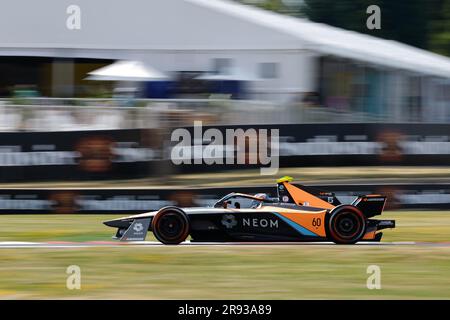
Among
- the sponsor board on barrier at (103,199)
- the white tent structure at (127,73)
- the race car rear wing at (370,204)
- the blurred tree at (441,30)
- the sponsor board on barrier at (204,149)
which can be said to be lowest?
the sponsor board on barrier at (103,199)

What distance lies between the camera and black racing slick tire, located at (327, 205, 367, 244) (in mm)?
10867

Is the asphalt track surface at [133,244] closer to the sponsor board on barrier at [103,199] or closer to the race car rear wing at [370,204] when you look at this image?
the race car rear wing at [370,204]

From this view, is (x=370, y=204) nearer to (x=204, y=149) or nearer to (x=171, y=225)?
(x=171, y=225)

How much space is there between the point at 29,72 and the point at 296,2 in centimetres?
3067

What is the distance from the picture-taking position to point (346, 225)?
1100cm

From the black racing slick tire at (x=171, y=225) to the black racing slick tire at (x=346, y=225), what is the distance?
5.43 ft

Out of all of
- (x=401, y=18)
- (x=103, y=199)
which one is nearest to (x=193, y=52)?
(x=103, y=199)

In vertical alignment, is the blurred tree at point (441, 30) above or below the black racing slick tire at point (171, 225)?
above

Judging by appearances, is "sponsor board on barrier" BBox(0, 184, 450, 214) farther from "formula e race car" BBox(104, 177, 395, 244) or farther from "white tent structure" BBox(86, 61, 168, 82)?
"white tent structure" BBox(86, 61, 168, 82)

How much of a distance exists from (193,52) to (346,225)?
50.2 feet

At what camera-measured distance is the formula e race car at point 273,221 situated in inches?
429

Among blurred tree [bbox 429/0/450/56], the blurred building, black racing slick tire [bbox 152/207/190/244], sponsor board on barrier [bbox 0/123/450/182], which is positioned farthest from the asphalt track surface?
blurred tree [bbox 429/0/450/56]

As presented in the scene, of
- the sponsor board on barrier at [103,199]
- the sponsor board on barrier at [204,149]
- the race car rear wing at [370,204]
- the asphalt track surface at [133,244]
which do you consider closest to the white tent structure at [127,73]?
the sponsor board on barrier at [204,149]

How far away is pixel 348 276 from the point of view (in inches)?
369
